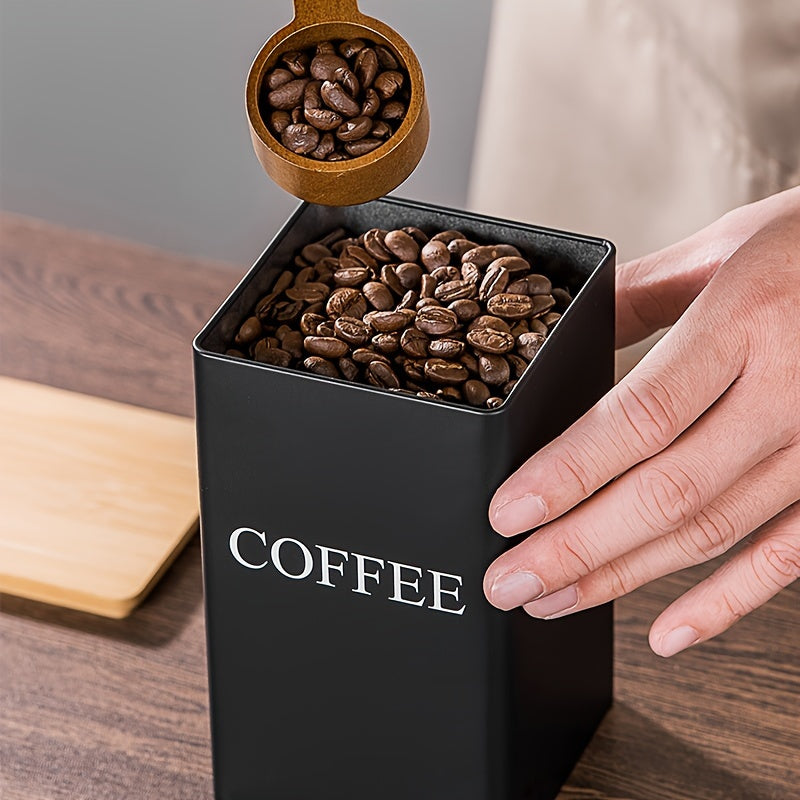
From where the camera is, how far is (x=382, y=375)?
2.16 feet

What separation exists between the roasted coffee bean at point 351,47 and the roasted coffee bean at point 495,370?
0.52ft

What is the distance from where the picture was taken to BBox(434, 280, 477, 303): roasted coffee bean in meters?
0.69

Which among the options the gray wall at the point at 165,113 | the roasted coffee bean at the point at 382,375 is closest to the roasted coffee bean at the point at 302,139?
the roasted coffee bean at the point at 382,375

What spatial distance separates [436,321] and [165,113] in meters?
1.15

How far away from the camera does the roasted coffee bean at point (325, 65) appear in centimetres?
67

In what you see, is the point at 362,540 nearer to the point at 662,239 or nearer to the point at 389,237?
the point at 389,237

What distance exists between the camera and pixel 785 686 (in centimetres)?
87

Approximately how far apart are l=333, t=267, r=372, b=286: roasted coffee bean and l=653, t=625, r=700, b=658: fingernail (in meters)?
0.24

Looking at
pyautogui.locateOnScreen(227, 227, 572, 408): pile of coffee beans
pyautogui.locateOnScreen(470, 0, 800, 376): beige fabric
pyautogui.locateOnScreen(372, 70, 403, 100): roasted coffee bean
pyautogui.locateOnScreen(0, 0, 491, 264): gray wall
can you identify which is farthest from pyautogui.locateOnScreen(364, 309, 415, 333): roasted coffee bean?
pyautogui.locateOnScreen(0, 0, 491, 264): gray wall

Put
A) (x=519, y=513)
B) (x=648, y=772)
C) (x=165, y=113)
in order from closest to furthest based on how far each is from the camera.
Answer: (x=519, y=513) < (x=648, y=772) < (x=165, y=113)

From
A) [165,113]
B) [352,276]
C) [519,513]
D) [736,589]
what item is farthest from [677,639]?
[165,113]

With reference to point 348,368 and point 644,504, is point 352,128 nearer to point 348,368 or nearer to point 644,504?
point 348,368

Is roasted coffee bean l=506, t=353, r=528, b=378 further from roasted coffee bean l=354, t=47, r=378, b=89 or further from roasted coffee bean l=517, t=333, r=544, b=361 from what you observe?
roasted coffee bean l=354, t=47, r=378, b=89

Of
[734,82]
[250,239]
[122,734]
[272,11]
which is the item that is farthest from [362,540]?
[250,239]
